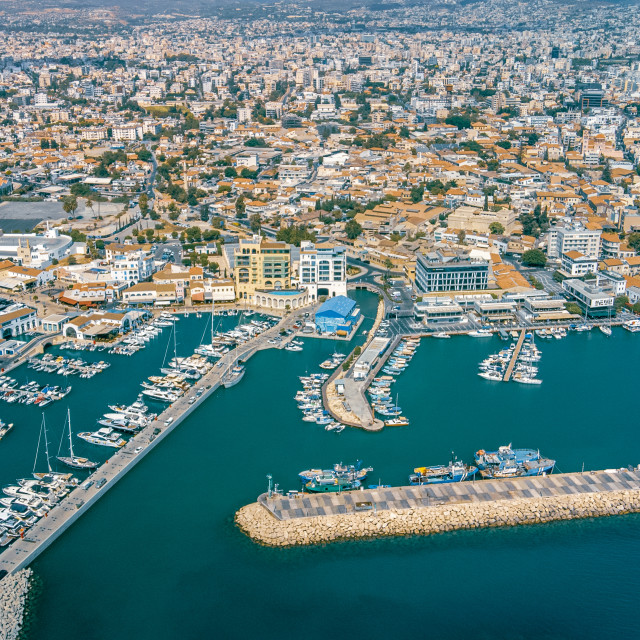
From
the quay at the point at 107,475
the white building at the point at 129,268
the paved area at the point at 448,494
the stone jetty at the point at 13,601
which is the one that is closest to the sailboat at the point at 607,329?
the paved area at the point at 448,494

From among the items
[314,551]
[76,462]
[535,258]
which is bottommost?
[314,551]

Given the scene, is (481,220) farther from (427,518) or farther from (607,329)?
(427,518)

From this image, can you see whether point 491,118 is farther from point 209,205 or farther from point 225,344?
point 225,344

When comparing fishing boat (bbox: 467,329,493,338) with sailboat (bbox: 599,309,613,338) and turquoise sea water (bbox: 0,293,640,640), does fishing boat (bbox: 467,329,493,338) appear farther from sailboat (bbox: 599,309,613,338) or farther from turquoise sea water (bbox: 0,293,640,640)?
turquoise sea water (bbox: 0,293,640,640)

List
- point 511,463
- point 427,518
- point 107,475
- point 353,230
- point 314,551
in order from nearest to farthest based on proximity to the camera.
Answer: point 314,551 → point 427,518 → point 107,475 → point 511,463 → point 353,230

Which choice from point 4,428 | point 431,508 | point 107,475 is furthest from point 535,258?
point 4,428

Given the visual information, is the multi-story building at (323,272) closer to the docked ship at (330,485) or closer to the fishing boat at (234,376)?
the fishing boat at (234,376)

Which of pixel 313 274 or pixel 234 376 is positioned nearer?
pixel 234 376

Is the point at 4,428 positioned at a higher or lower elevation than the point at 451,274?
lower
